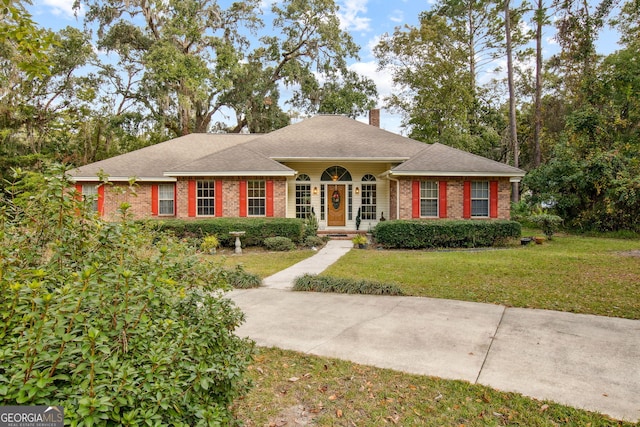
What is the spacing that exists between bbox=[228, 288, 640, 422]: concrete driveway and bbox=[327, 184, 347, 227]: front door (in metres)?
11.7

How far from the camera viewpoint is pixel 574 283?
8008mm

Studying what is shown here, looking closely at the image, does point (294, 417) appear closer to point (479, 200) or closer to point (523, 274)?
point (523, 274)

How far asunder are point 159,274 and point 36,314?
61 cm

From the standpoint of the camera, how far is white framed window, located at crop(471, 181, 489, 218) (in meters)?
16.2

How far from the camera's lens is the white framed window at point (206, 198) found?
52.1ft

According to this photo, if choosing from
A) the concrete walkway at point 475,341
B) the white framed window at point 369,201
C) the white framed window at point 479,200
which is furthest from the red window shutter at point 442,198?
the concrete walkway at point 475,341

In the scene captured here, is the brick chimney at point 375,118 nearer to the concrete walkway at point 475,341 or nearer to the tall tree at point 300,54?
the tall tree at point 300,54

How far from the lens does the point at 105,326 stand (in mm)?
1952

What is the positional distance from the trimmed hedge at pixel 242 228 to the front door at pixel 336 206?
4174 mm

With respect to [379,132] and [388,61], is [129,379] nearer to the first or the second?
[379,132]

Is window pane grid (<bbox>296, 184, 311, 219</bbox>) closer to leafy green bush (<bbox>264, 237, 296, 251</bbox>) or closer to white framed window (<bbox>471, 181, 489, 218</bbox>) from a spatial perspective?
leafy green bush (<bbox>264, 237, 296, 251</bbox>)

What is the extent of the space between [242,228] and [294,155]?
4860 mm

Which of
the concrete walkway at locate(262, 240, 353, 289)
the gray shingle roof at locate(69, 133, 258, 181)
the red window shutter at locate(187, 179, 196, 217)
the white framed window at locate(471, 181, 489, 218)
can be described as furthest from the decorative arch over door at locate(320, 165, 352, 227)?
the red window shutter at locate(187, 179, 196, 217)

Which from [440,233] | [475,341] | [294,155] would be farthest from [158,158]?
[475,341]
